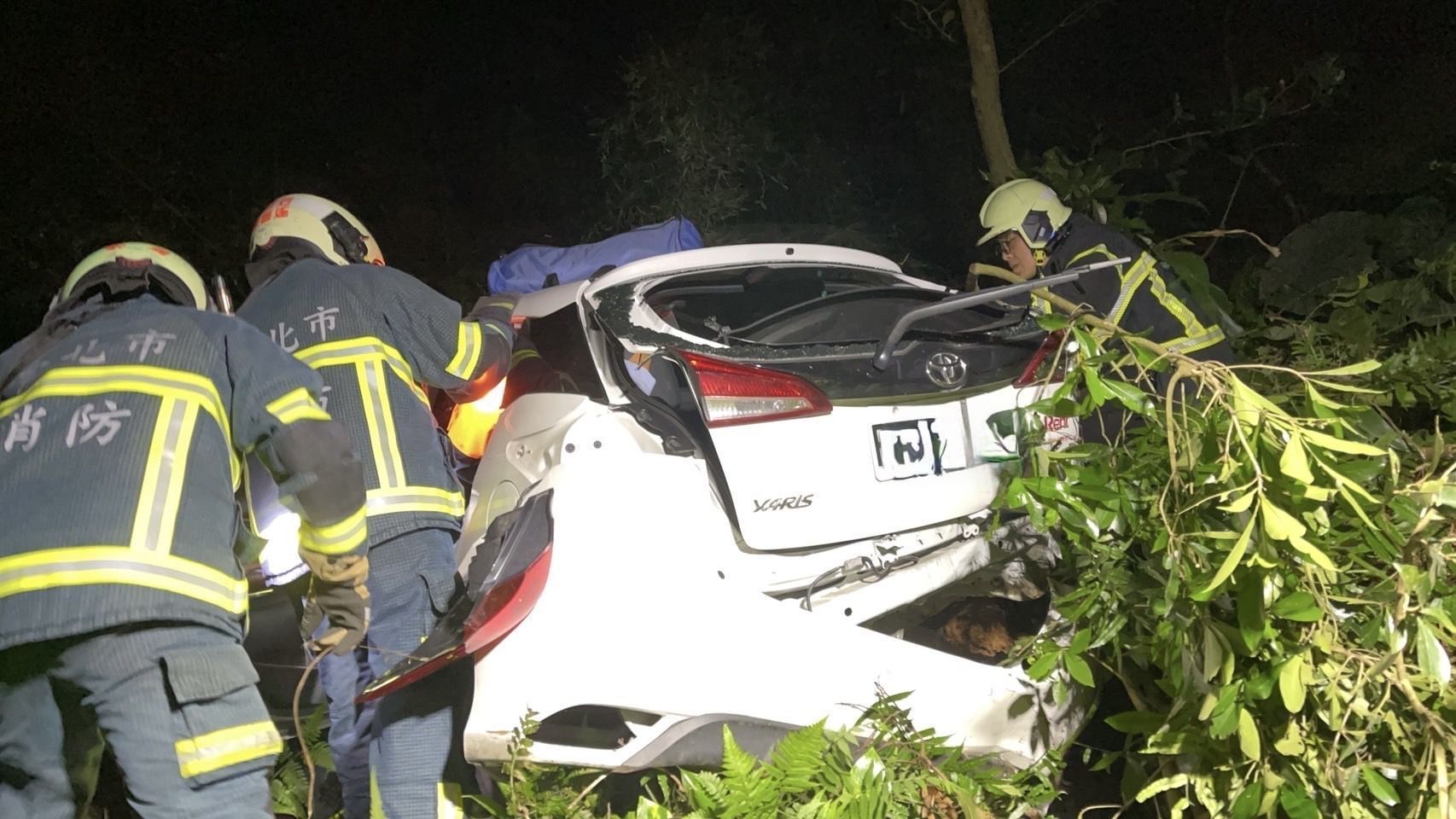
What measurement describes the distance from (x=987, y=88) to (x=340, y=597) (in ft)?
15.8

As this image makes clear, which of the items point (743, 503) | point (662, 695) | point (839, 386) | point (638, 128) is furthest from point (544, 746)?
point (638, 128)

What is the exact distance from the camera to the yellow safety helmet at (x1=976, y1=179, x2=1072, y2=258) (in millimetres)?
3768

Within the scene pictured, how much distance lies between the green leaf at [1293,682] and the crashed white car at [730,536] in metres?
0.64

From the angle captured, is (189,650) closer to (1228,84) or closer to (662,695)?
(662,695)

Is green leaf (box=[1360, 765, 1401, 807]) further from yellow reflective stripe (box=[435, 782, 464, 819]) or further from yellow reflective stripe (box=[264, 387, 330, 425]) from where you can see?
yellow reflective stripe (box=[264, 387, 330, 425])

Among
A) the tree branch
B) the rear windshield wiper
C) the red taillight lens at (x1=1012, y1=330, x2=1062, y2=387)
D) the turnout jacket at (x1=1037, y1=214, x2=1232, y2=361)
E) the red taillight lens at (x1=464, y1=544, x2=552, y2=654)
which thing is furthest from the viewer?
the tree branch

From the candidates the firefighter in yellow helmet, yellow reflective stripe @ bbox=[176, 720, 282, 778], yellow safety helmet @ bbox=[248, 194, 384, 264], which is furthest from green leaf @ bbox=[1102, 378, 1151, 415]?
yellow safety helmet @ bbox=[248, 194, 384, 264]

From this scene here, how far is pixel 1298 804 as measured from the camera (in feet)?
6.68

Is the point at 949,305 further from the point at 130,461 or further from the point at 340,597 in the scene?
the point at 130,461

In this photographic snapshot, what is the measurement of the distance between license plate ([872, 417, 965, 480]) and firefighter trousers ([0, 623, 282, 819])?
158 cm

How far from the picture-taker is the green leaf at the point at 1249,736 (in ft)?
6.58

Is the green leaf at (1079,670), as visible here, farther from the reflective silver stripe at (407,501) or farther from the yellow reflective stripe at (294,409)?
the yellow reflective stripe at (294,409)

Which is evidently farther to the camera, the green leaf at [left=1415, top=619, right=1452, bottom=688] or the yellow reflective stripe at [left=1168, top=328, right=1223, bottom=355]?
the yellow reflective stripe at [left=1168, top=328, right=1223, bottom=355]

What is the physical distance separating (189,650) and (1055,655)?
78.0 inches
